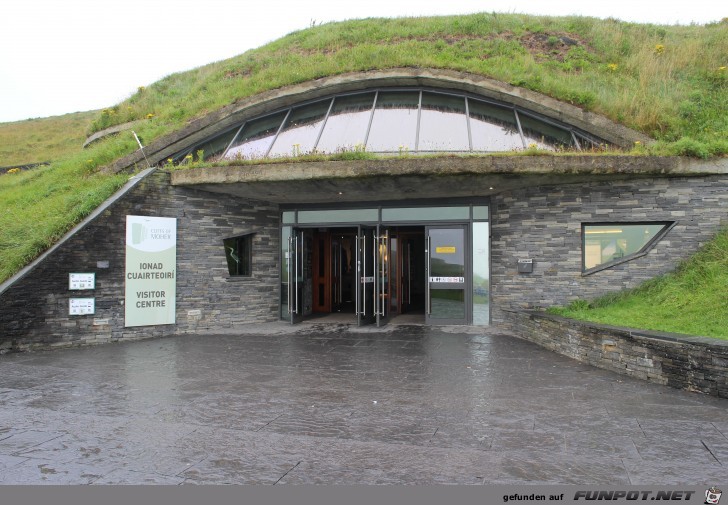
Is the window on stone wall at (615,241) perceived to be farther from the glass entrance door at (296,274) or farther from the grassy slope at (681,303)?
the glass entrance door at (296,274)

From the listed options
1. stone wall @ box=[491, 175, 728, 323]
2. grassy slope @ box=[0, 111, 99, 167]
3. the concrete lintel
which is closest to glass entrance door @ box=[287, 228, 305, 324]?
the concrete lintel

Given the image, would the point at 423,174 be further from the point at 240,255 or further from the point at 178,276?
the point at 178,276

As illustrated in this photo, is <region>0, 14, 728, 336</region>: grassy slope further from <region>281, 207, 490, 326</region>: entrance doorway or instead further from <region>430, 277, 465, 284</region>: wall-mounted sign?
<region>430, 277, 465, 284</region>: wall-mounted sign

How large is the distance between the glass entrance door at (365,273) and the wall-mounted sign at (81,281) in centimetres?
550

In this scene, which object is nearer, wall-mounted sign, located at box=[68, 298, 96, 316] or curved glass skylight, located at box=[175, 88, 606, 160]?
wall-mounted sign, located at box=[68, 298, 96, 316]

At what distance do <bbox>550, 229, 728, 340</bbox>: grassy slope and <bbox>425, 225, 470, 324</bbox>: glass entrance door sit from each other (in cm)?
226

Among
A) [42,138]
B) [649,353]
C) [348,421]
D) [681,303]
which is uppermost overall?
[42,138]

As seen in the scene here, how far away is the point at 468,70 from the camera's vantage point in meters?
13.3

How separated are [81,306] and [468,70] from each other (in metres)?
10.0

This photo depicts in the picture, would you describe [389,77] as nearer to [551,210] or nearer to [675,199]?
[551,210]

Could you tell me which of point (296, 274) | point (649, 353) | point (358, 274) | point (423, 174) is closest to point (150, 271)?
point (296, 274)

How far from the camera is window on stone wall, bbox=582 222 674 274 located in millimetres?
10656

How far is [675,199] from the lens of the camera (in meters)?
10.4

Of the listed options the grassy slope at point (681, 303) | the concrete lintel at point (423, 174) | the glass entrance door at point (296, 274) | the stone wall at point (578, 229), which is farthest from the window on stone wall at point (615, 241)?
the glass entrance door at point (296, 274)
